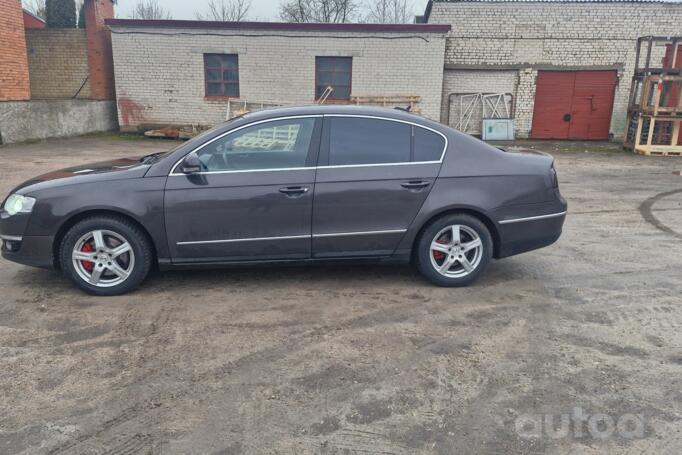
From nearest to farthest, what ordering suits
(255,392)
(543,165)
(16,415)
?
1. (16,415)
2. (255,392)
3. (543,165)

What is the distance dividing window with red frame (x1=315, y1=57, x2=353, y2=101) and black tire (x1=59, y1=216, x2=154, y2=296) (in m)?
14.7

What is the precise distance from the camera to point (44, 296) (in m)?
4.65

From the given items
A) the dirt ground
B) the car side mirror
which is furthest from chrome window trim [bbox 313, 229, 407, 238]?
the car side mirror

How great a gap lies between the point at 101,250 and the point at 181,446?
2357 mm

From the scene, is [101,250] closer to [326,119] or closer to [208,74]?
[326,119]

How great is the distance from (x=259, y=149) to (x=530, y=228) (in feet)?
8.16

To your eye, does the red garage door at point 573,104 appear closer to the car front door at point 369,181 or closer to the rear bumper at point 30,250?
the car front door at point 369,181


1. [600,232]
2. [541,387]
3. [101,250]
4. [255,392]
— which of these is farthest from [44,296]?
[600,232]

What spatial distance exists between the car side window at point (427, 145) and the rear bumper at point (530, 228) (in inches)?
32.3

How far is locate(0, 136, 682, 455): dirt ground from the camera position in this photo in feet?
9.37

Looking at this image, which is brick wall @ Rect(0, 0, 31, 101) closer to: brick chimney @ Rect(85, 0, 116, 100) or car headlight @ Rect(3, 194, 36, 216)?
brick chimney @ Rect(85, 0, 116, 100)

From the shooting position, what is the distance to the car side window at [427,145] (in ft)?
15.7

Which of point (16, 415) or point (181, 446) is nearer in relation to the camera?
point (181, 446)

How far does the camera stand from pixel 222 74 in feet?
61.0
